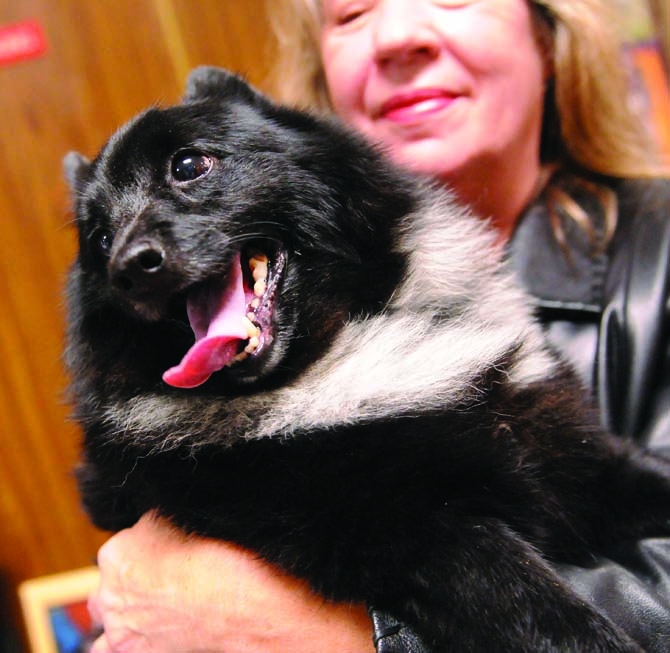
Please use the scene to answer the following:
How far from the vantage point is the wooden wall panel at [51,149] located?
2.63 meters

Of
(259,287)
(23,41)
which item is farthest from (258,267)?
(23,41)

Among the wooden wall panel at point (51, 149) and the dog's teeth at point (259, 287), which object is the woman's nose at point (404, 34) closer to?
the dog's teeth at point (259, 287)

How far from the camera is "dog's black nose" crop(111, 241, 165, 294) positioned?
102cm

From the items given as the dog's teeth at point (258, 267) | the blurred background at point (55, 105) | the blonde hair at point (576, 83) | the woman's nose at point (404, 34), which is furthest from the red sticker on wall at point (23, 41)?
the dog's teeth at point (258, 267)

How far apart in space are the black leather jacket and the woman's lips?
0.40m

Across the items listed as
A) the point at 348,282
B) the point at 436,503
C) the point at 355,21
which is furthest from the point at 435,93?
the point at 436,503

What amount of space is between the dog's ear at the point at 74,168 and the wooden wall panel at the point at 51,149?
50.8 inches

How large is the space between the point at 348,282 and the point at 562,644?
661 mm

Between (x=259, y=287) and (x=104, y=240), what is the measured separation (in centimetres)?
A: 34

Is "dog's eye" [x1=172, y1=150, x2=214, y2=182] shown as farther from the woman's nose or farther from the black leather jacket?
the black leather jacket

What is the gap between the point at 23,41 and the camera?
262cm

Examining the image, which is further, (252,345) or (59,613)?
(59,613)

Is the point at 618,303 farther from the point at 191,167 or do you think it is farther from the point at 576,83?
the point at 191,167

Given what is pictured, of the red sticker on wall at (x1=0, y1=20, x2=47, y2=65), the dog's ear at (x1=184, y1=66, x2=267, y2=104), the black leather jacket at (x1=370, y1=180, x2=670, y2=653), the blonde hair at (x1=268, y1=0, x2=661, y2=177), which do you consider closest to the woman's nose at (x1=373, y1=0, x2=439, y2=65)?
the blonde hair at (x1=268, y1=0, x2=661, y2=177)
